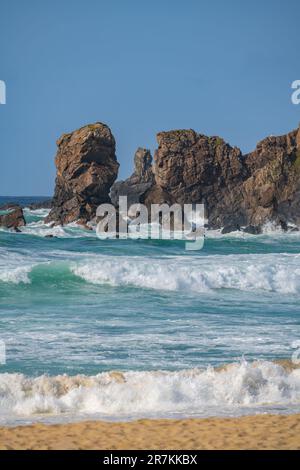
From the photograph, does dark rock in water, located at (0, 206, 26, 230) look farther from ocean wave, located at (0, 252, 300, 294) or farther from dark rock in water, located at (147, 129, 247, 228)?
ocean wave, located at (0, 252, 300, 294)

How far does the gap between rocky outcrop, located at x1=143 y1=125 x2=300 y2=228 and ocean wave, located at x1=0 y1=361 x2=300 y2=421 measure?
46.0 meters

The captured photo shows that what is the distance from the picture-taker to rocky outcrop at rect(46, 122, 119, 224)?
54688 mm

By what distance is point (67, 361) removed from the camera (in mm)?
10992

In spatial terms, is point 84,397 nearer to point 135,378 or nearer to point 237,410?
point 135,378

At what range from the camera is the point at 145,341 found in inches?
492

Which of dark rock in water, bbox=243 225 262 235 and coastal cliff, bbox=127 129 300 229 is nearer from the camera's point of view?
dark rock in water, bbox=243 225 262 235

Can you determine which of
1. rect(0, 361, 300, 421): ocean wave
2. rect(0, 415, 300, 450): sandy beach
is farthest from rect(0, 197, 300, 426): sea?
Answer: rect(0, 415, 300, 450): sandy beach

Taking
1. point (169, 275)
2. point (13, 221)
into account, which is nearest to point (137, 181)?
point (13, 221)

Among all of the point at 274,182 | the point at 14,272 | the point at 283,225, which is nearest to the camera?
the point at 14,272

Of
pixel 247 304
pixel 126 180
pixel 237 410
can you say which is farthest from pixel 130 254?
pixel 126 180

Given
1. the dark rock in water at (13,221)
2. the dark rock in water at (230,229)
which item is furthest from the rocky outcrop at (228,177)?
the dark rock in water at (13,221)

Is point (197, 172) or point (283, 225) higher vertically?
point (197, 172)

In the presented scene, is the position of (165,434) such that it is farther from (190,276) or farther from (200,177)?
(200,177)

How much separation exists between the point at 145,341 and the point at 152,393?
10.6ft
